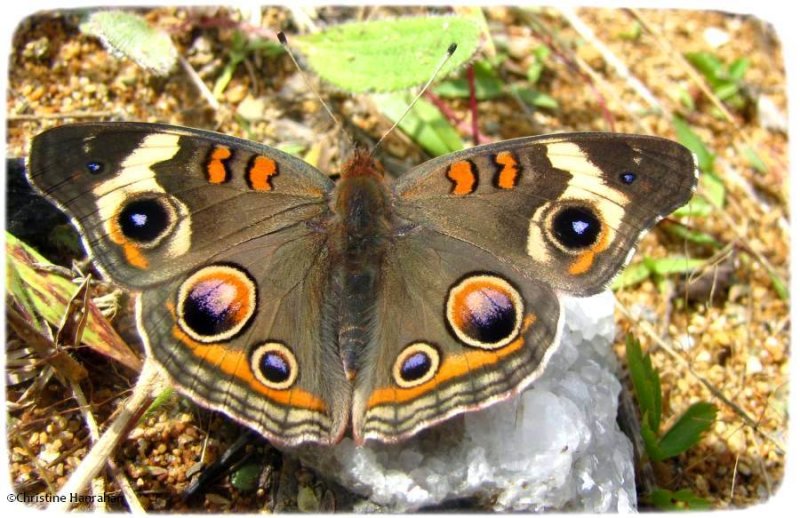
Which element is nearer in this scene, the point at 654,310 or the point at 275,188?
the point at 275,188

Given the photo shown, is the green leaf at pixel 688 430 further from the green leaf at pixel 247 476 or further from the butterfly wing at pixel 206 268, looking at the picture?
the green leaf at pixel 247 476

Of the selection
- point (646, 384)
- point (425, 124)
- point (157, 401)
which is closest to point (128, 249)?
point (157, 401)

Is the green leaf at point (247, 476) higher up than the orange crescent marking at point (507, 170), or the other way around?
the orange crescent marking at point (507, 170)

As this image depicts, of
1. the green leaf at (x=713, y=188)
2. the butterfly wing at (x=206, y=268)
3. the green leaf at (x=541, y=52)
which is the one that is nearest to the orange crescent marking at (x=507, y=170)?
the butterfly wing at (x=206, y=268)

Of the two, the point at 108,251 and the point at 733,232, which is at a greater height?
the point at 108,251

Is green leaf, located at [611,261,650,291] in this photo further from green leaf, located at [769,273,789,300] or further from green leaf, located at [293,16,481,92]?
green leaf, located at [293,16,481,92]

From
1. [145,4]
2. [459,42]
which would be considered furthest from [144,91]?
[459,42]

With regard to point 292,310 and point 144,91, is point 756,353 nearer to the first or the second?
point 292,310
